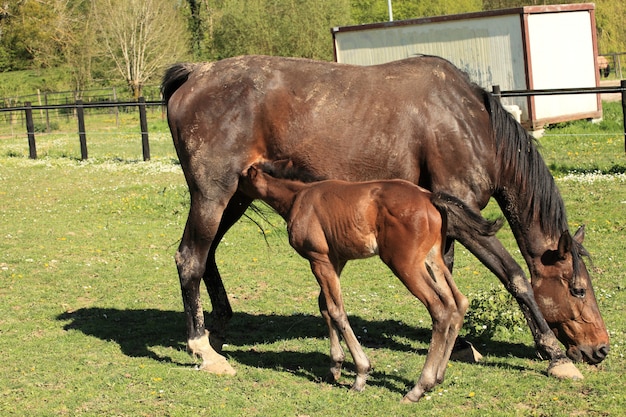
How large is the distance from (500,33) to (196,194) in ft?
53.6

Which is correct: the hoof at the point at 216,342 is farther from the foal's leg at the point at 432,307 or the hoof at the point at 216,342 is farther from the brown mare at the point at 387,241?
the foal's leg at the point at 432,307

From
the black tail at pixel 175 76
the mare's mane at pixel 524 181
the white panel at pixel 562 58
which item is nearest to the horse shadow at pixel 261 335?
the mare's mane at pixel 524 181

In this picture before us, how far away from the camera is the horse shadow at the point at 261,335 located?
240 inches

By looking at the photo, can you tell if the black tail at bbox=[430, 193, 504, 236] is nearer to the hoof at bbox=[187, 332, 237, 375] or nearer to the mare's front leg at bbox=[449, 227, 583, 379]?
the mare's front leg at bbox=[449, 227, 583, 379]

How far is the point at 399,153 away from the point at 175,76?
2132 millimetres

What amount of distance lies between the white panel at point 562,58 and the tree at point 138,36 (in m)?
19.0

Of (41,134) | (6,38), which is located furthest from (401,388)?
(6,38)

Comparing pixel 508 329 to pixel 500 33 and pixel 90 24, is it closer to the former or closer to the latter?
pixel 500 33

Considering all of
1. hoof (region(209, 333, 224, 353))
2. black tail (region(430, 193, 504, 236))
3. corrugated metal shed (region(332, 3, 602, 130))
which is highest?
corrugated metal shed (region(332, 3, 602, 130))

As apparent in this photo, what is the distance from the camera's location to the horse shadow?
6094mm

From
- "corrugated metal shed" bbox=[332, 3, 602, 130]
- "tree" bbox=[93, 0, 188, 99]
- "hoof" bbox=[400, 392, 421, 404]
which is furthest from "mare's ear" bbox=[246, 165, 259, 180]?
"tree" bbox=[93, 0, 188, 99]

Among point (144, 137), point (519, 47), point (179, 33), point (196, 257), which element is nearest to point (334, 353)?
point (196, 257)

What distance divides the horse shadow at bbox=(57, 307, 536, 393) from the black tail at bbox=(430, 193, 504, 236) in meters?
1.20

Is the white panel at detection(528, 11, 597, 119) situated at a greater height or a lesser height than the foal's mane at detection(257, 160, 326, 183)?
greater
